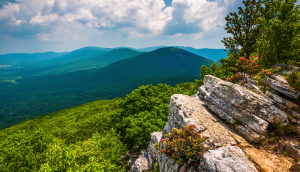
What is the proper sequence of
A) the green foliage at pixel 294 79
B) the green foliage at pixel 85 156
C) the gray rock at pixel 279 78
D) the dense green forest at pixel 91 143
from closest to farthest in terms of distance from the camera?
the green foliage at pixel 294 79, the gray rock at pixel 279 78, the green foliage at pixel 85 156, the dense green forest at pixel 91 143

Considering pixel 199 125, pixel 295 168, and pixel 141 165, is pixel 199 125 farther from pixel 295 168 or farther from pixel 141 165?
pixel 141 165

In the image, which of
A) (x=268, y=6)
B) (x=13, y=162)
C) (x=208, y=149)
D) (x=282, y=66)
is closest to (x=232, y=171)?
(x=208, y=149)

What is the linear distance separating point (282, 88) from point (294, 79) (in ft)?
5.32

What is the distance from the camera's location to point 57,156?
755 inches

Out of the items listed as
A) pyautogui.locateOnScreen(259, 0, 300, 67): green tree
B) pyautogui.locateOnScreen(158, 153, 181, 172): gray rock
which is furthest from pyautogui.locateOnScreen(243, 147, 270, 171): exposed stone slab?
pyautogui.locateOnScreen(259, 0, 300, 67): green tree

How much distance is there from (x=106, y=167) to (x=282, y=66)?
90.4 ft

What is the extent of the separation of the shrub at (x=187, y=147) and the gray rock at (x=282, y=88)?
1055cm

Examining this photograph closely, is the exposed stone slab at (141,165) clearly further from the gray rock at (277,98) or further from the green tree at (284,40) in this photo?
the green tree at (284,40)

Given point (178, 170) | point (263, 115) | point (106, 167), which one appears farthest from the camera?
point (106, 167)

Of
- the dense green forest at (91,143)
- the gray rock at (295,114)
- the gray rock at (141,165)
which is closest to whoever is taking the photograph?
the gray rock at (295,114)

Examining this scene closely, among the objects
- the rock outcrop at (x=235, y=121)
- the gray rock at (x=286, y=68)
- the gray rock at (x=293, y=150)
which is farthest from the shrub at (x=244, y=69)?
the gray rock at (x=293, y=150)

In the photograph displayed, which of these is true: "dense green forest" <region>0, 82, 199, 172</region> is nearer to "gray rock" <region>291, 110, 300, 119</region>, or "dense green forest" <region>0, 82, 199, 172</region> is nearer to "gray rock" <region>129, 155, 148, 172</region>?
"gray rock" <region>129, 155, 148, 172</region>

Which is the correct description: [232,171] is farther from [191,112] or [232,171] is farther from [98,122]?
[98,122]

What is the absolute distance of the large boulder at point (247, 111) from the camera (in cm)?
1313
